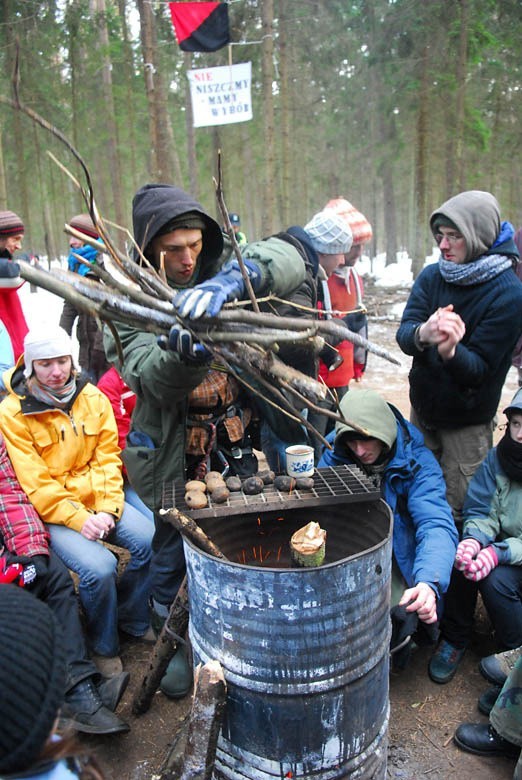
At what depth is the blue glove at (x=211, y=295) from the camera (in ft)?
5.81

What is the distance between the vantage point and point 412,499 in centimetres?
280

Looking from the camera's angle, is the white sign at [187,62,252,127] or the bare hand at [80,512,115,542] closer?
the bare hand at [80,512,115,542]

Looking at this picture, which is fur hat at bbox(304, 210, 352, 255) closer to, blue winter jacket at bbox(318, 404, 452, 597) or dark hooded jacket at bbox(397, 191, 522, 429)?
dark hooded jacket at bbox(397, 191, 522, 429)

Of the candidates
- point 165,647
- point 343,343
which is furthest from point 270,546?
point 343,343

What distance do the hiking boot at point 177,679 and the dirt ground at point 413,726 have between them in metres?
0.04

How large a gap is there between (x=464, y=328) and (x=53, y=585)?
2.34m

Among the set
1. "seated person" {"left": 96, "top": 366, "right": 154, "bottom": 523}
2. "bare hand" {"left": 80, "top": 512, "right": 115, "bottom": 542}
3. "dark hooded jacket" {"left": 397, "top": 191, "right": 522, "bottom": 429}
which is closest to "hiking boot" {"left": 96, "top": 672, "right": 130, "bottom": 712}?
"bare hand" {"left": 80, "top": 512, "right": 115, "bottom": 542}

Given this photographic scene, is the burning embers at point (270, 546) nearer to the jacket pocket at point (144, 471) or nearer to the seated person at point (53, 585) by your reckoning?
the jacket pocket at point (144, 471)

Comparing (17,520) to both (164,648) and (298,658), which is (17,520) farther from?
(298,658)

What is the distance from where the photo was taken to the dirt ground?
2424 millimetres

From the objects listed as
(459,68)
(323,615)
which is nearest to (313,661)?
(323,615)

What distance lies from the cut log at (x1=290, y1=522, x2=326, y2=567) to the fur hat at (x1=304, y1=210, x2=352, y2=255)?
2622 millimetres

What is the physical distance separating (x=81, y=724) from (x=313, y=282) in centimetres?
237

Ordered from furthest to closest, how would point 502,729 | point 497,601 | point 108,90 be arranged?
1. point 108,90
2. point 497,601
3. point 502,729
